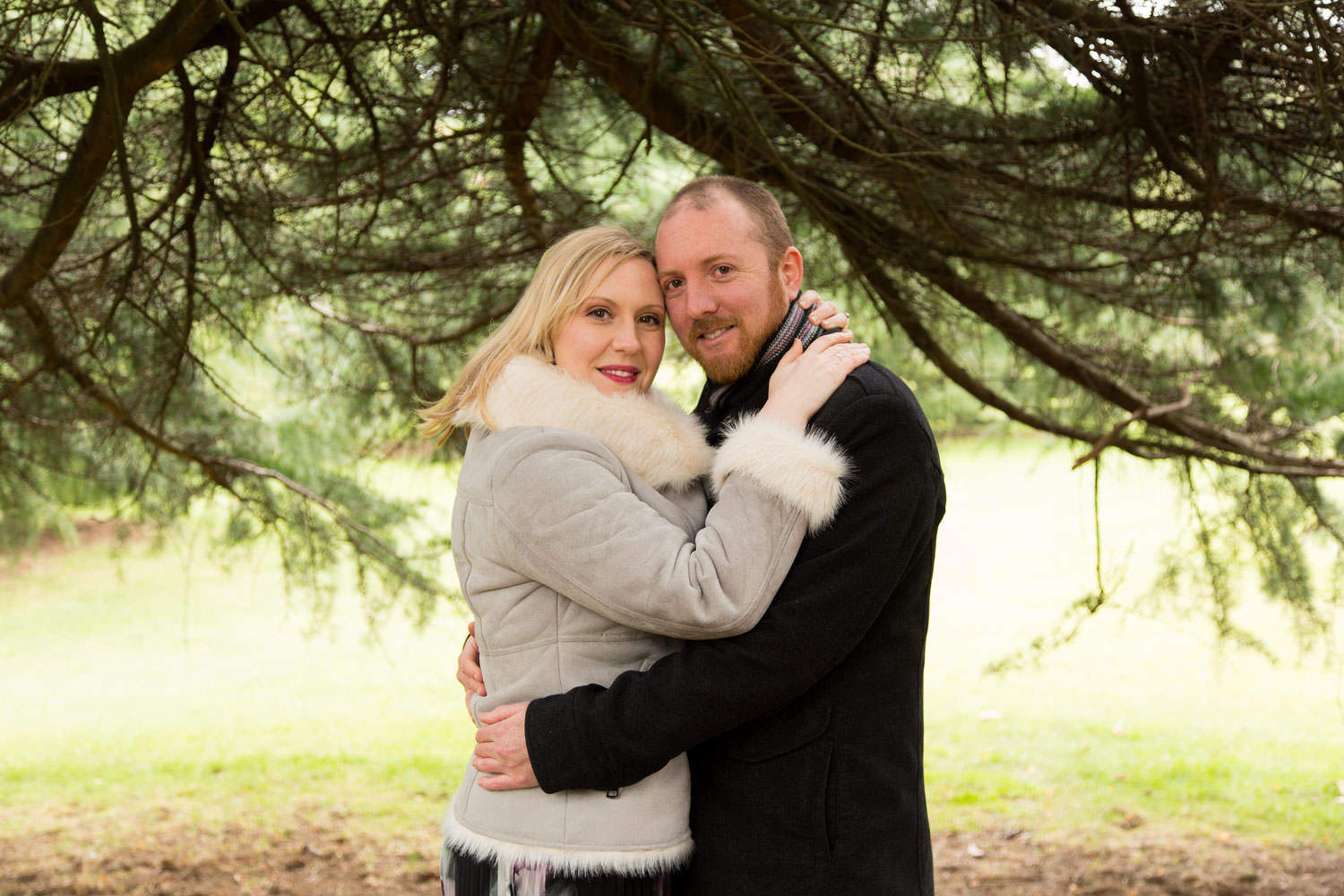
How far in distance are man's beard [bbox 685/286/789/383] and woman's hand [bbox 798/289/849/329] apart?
0.05m

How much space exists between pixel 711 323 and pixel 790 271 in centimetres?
19

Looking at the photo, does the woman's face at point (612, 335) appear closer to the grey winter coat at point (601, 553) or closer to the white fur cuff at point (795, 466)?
the grey winter coat at point (601, 553)

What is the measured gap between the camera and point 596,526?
1.55m

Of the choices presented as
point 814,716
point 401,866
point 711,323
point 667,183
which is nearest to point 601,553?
point 814,716

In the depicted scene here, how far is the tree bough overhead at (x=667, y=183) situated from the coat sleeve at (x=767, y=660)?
878 millimetres

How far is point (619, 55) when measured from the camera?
2760 millimetres

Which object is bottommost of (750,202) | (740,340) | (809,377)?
(809,377)

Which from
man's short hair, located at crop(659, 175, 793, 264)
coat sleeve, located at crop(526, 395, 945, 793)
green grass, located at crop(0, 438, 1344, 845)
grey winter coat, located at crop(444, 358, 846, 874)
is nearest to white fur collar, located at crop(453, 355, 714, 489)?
grey winter coat, located at crop(444, 358, 846, 874)

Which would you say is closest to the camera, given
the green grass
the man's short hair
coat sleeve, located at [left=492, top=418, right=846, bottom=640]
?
coat sleeve, located at [left=492, top=418, right=846, bottom=640]

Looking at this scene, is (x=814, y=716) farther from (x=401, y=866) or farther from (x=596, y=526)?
(x=401, y=866)

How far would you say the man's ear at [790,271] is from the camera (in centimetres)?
195

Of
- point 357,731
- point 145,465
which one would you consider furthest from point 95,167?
point 357,731

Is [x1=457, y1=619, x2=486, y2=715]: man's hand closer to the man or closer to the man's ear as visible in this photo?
the man

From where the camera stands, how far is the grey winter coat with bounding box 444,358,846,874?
153 centimetres
